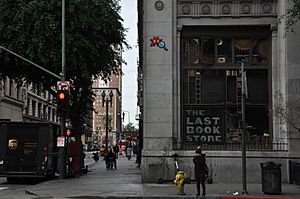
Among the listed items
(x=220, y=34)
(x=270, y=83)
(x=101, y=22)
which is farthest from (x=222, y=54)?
(x=101, y=22)

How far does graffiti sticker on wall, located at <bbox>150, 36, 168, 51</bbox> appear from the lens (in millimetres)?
21859

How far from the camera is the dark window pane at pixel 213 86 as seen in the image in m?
22.5

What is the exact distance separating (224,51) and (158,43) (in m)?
3.36

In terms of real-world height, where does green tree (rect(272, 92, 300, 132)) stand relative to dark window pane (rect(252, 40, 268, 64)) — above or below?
below

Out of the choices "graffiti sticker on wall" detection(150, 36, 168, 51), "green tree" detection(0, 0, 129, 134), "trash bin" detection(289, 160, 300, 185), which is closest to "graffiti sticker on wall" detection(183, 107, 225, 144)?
"graffiti sticker on wall" detection(150, 36, 168, 51)

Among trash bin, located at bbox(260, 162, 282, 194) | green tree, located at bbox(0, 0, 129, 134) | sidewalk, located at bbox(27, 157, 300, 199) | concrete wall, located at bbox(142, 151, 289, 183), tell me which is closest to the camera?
sidewalk, located at bbox(27, 157, 300, 199)

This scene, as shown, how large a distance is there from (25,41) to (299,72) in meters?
15.3

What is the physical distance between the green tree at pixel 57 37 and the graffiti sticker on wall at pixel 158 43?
6432mm

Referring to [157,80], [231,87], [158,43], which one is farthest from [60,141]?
[231,87]

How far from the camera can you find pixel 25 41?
27.0m

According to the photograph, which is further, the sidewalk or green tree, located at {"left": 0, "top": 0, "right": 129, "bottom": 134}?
green tree, located at {"left": 0, "top": 0, "right": 129, "bottom": 134}

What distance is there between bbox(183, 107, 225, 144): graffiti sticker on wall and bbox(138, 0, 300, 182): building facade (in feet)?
0.15

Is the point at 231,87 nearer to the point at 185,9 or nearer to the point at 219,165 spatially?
the point at 219,165

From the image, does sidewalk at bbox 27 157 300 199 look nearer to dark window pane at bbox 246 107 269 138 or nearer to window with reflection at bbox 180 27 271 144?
dark window pane at bbox 246 107 269 138
